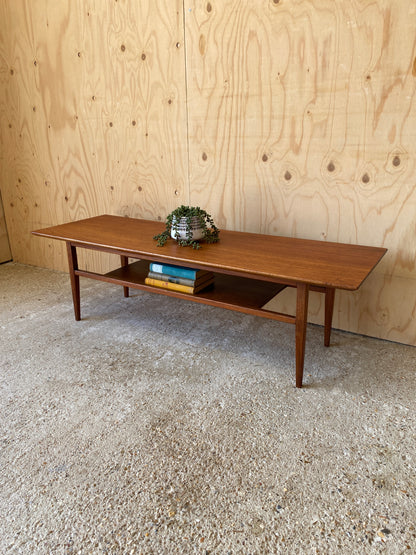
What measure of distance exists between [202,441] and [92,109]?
2.21 m

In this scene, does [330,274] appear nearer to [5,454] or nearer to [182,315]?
[182,315]

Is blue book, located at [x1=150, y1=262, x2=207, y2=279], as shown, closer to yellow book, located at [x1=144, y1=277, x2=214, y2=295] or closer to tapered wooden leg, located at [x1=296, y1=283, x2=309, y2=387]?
yellow book, located at [x1=144, y1=277, x2=214, y2=295]

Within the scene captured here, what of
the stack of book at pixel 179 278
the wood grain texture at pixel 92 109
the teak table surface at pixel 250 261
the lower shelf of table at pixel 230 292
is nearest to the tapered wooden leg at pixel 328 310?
the teak table surface at pixel 250 261

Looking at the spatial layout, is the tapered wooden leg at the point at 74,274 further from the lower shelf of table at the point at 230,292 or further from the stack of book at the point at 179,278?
the stack of book at the point at 179,278

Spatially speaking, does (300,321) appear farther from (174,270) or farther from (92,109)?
(92,109)

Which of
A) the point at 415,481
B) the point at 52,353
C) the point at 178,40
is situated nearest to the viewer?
the point at 415,481

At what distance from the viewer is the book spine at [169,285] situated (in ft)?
6.39

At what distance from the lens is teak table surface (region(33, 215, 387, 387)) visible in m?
1.61

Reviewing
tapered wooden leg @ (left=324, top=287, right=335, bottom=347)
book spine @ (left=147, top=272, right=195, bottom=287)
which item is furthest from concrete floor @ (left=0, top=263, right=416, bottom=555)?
book spine @ (left=147, top=272, right=195, bottom=287)

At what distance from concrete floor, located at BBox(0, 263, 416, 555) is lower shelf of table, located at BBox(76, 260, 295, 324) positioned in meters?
0.30

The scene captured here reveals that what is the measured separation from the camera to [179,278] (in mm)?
1984

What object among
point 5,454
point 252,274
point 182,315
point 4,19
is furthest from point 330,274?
point 4,19

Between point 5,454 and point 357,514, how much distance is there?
3.68 ft

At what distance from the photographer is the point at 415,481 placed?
4.19 ft
